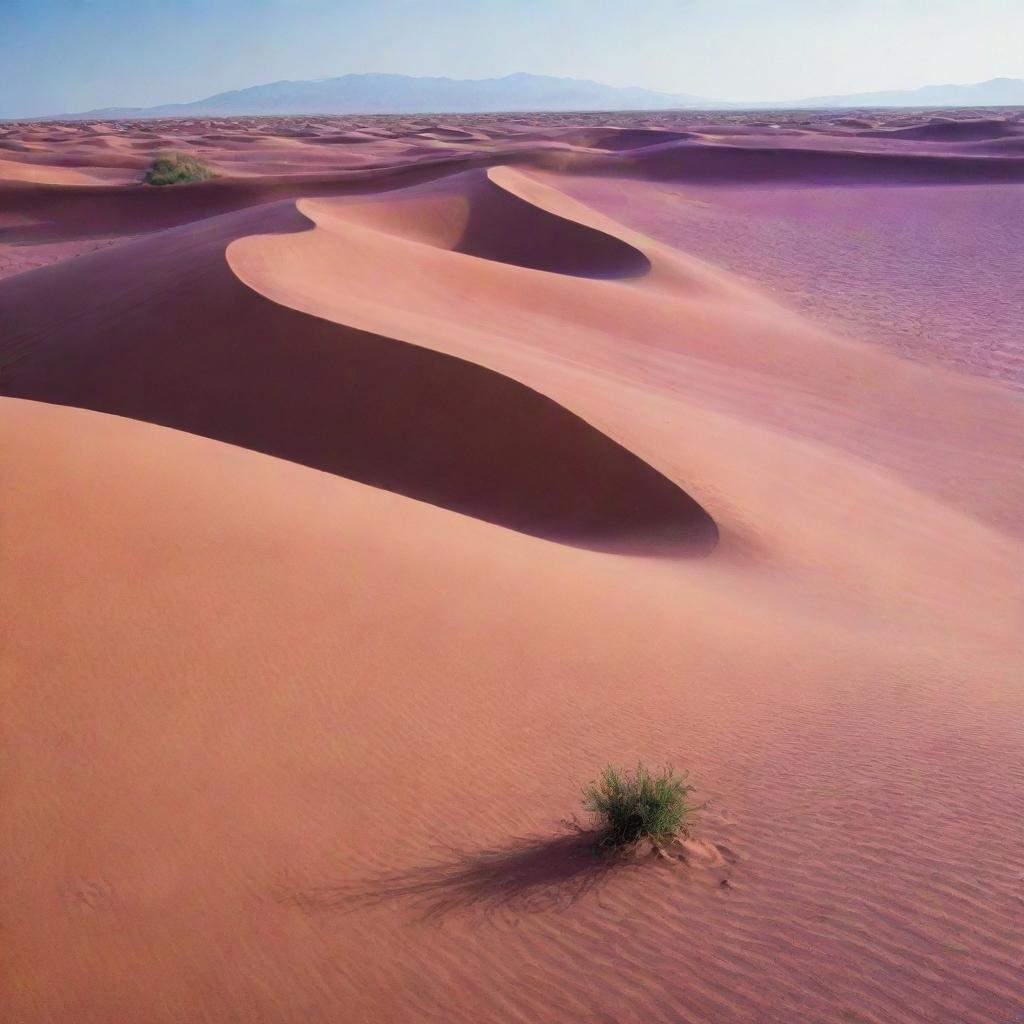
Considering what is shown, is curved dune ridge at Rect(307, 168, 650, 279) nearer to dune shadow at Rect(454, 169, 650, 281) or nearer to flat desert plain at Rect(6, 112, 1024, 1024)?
dune shadow at Rect(454, 169, 650, 281)

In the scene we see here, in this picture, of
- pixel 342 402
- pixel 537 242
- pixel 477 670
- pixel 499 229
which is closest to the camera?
pixel 477 670

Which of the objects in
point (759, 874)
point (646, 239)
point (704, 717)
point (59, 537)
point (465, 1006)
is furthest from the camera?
point (646, 239)

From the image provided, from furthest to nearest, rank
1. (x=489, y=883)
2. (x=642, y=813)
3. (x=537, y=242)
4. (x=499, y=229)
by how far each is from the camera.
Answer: (x=499, y=229), (x=537, y=242), (x=642, y=813), (x=489, y=883)

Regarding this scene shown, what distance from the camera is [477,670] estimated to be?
4.98m

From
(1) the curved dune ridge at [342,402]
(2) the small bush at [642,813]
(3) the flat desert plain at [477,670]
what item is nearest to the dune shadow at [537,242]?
(3) the flat desert plain at [477,670]

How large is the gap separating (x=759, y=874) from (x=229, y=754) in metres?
2.10

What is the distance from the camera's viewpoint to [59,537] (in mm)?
5293

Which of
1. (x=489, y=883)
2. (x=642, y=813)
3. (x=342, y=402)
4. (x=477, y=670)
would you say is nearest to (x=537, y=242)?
(x=342, y=402)

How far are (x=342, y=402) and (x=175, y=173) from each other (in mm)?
→ 28059

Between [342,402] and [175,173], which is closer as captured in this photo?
[342,402]

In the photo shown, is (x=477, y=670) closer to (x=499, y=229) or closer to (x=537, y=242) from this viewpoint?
(x=537, y=242)

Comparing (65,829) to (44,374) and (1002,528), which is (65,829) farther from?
(44,374)

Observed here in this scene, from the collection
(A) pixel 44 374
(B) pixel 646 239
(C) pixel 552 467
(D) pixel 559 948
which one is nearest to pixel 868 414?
(C) pixel 552 467

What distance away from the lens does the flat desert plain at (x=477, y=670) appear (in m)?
3.08
